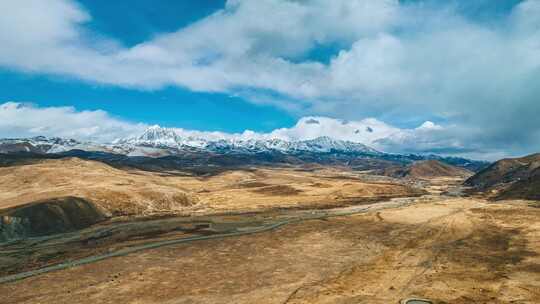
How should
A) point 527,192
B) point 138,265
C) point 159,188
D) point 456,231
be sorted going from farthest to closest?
point 159,188
point 527,192
point 456,231
point 138,265

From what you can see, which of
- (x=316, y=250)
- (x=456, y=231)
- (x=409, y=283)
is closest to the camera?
(x=409, y=283)

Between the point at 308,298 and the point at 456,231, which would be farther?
the point at 456,231

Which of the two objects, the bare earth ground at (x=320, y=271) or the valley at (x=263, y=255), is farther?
the valley at (x=263, y=255)

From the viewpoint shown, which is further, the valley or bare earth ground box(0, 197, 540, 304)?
the valley

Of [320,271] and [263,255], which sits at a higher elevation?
[320,271]

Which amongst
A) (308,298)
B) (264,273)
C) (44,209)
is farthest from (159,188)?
(308,298)

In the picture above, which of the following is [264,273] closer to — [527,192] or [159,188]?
[159,188]

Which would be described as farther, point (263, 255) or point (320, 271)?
point (263, 255)
